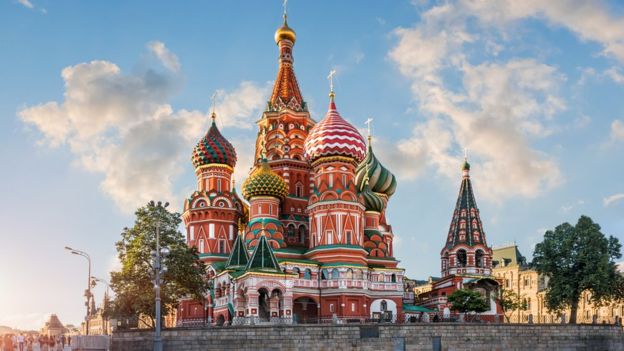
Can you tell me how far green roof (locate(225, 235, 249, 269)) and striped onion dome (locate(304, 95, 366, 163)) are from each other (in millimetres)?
10388

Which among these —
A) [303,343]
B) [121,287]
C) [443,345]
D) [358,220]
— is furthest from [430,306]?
[121,287]

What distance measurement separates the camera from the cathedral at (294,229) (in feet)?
169

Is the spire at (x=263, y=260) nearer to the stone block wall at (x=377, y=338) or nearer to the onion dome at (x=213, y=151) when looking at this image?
the stone block wall at (x=377, y=338)

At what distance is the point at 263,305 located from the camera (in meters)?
51.6

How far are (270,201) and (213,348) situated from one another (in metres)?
22.3

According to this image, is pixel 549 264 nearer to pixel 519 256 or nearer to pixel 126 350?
pixel 126 350

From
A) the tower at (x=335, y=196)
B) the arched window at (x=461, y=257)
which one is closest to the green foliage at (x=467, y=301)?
the arched window at (x=461, y=257)

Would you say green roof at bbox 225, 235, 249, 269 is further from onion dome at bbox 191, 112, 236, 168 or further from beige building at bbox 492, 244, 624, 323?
beige building at bbox 492, 244, 624, 323

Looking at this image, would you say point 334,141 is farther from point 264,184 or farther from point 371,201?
point 371,201

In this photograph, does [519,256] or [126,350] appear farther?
[519,256]

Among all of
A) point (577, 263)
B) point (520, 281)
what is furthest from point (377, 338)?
point (520, 281)

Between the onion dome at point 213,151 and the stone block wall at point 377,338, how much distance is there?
25170mm

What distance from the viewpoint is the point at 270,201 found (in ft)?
194

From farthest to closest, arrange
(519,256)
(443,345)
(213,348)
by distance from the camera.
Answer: (519,256) < (443,345) < (213,348)
